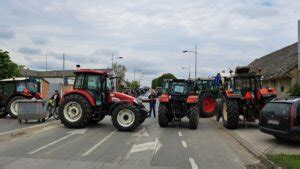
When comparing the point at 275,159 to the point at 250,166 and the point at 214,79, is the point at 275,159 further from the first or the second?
the point at 214,79

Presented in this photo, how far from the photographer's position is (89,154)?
1128 cm

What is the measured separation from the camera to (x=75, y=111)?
18.2m

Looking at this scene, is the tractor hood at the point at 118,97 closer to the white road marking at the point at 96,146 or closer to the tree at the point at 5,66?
the white road marking at the point at 96,146

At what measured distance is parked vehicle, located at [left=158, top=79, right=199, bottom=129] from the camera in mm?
18484

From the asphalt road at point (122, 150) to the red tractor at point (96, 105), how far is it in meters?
0.57

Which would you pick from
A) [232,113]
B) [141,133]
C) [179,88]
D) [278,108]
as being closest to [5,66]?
[179,88]

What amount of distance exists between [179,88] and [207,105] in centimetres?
725

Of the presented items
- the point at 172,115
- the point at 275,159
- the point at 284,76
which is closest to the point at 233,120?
the point at 172,115

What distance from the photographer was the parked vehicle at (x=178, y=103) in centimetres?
1848

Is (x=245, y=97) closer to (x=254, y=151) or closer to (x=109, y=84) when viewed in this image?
(x=109, y=84)

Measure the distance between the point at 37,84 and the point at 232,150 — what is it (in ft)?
50.3

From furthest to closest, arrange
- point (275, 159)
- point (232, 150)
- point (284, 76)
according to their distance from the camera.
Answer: point (284, 76), point (232, 150), point (275, 159)

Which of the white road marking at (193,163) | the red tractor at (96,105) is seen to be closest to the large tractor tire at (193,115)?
the red tractor at (96,105)

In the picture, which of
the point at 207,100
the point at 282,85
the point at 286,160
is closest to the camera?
the point at 286,160
